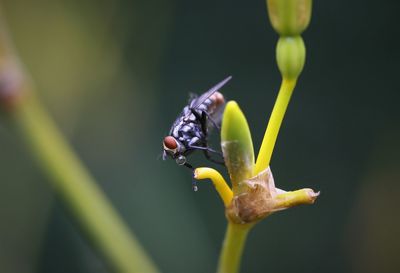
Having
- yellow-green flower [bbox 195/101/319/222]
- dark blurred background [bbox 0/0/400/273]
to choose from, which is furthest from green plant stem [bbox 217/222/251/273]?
dark blurred background [bbox 0/0/400/273]

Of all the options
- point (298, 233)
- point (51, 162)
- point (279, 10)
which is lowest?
point (298, 233)

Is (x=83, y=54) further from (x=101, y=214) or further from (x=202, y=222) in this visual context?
(x=101, y=214)

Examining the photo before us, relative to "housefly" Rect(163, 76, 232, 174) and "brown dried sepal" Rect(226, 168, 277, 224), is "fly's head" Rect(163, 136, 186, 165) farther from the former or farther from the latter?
"brown dried sepal" Rect(226, 168, 277, 224)

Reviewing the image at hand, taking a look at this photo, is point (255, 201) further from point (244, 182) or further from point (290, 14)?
point (290, 14)

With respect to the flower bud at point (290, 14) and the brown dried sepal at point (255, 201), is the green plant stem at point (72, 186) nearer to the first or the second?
the brown dried sepal at point (255, 201)

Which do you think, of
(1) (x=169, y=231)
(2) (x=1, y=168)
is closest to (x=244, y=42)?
(1) (x=169, y=231)

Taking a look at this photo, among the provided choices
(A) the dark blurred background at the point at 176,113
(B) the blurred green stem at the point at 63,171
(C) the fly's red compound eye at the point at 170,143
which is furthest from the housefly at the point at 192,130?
(A) the dark blurred background at the point at 176,113
